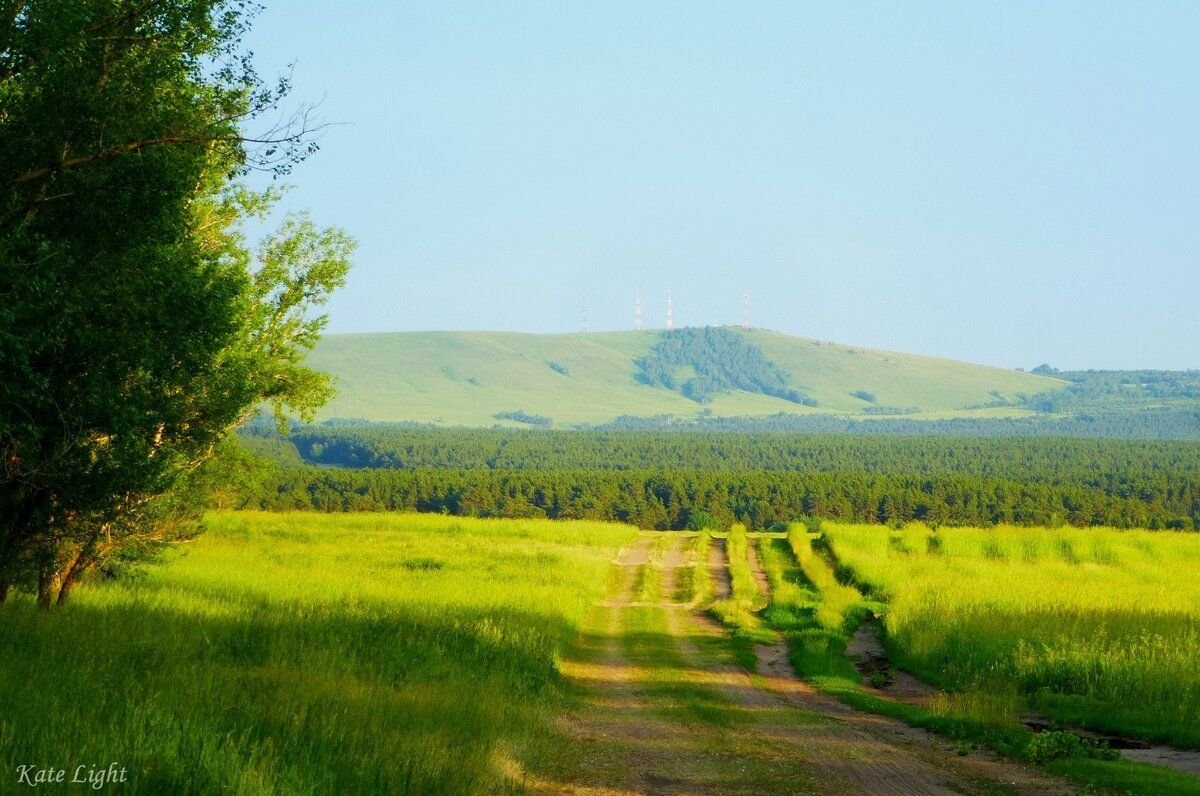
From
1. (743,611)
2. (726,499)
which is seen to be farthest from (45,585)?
(726,499)

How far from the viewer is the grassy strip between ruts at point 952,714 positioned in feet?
42.7

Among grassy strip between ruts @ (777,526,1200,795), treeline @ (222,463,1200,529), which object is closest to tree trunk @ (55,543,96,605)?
grassy strip between ruts @ (777,526,1200,795)

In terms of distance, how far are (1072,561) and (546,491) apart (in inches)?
2972

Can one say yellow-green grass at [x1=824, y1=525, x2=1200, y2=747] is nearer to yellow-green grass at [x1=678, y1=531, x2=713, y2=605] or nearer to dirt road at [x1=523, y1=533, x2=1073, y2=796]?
dirt road at [x1=523, y1=533, x2=1073, y2=796]

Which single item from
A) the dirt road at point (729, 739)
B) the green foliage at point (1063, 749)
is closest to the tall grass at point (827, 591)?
the dirt road at point (729, 739)

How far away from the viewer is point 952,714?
17.6 metres

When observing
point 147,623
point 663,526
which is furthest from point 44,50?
point 663,526

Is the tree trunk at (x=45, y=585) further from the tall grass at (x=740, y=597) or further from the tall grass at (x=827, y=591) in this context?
the tall grass at (x=827, y=591)

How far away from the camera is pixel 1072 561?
51.3 meters

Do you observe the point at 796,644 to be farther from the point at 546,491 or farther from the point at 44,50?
the point at 546,491

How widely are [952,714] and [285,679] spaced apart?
33.7 feet

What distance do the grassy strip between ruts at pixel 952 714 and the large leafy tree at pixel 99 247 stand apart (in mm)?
12753

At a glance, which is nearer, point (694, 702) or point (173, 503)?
point (694, 702)

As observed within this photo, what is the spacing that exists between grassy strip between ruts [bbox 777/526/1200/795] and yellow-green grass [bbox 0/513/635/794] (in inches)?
221
